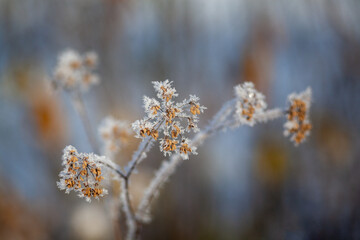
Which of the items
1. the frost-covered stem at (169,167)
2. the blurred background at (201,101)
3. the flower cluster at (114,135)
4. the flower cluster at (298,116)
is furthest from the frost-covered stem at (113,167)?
the blurred background at (201,101)

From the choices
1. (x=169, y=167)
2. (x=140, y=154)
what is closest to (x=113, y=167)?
(x=140, y=154)

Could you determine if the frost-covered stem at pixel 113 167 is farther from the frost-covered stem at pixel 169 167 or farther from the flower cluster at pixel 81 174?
the frost-covered stem at pixel 169 167

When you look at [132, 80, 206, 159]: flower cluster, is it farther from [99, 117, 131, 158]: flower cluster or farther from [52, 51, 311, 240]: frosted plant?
[99, 117, 131, 158]: flower cluster

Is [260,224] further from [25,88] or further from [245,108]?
[25,88]

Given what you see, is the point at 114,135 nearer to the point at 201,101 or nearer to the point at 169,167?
the point at 169,167

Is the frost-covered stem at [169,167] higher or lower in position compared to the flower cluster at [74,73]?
lower

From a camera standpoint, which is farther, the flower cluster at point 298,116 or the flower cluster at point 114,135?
the flower cluster at point 114,135

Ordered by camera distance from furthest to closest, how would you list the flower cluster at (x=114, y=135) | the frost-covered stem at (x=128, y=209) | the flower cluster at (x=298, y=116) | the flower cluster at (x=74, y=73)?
the flower cluster at (x=74, y=73) < the flower cluster at (x=114, y=135) < the flower cluster at (x=298, y=116) < the frost-covered stem at (x=128, y=209)
